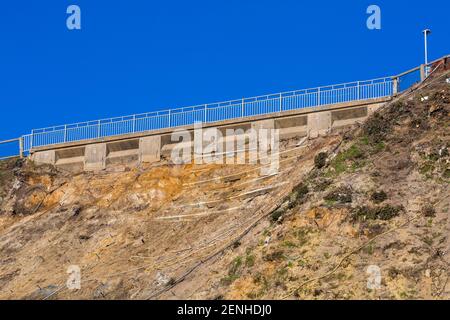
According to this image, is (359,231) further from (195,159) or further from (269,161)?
(195,159)

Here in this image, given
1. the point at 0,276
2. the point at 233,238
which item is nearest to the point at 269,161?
the point at 233,238

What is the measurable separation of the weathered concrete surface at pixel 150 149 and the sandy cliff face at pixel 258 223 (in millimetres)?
501

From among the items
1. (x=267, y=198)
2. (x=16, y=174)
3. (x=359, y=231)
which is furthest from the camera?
(x=16, y=174)

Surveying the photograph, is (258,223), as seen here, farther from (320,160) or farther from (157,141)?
(157,141)

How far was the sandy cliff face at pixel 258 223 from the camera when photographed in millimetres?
31750

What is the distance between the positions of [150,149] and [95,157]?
10.2 feet

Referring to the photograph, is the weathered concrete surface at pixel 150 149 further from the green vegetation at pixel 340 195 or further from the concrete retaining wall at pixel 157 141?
the green vegetation at pixel 340 195

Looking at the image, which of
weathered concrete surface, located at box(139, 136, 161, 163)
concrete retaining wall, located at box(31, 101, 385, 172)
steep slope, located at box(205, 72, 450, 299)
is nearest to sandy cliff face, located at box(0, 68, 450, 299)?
steep slope, located at box(205, 72, 450, 299)

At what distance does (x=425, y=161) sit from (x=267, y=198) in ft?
20.9

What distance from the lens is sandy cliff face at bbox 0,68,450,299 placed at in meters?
31.8

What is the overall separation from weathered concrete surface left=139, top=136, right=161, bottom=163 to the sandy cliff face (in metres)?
0.50

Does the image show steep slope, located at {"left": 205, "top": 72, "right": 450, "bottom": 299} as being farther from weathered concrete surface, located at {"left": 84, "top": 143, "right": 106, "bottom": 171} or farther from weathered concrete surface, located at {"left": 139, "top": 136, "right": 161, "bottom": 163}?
weathered concrete surface, located at {"left": 84, "top": 143, "right": 106, "bottom": 171}

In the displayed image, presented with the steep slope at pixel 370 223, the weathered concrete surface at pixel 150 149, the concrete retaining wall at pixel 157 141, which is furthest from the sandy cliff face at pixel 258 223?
the concrete retaining wall at pixel 157 141

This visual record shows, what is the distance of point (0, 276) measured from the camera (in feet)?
138
